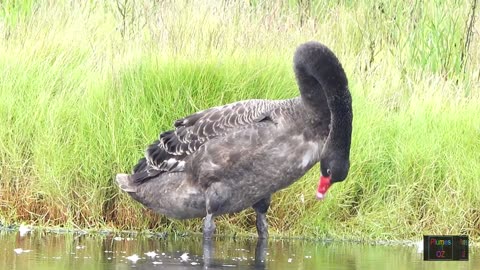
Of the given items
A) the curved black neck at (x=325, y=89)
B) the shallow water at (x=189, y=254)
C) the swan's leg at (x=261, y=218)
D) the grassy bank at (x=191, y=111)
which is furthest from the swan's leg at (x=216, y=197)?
the grassy bank at (x=191, y=111)

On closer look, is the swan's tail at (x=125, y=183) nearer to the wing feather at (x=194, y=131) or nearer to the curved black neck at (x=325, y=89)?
the wing feather at (x=194, y=131)

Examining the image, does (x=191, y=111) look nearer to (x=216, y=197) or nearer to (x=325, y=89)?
(x=216, y=197)

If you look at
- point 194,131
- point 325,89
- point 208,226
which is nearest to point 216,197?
point 208,226

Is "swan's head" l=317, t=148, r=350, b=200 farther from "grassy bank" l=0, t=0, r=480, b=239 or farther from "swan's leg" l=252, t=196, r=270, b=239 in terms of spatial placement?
"grassy bank" l=0, t=0, r=480, b=239

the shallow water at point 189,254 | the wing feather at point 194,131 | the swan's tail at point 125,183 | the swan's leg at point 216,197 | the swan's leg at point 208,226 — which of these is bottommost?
the shallow water at point 189,254

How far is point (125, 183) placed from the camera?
11836 millimetres

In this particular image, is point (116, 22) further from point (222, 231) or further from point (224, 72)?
point (222, 231)

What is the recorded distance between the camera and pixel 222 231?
1230 cm

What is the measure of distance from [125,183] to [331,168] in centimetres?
209

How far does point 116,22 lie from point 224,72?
3.46 m

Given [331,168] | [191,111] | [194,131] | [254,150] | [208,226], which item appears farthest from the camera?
[191,111]

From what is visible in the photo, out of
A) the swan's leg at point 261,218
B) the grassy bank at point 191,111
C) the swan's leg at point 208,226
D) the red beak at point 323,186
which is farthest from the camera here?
the grassy bank at point 191,111

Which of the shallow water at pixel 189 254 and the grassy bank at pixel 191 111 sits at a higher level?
the grassy bank at pixel 191 111

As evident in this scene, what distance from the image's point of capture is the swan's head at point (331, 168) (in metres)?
10.7
